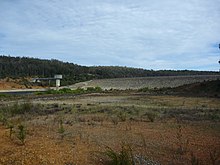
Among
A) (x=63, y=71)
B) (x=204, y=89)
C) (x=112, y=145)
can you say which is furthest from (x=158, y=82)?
(x=63, y=71)

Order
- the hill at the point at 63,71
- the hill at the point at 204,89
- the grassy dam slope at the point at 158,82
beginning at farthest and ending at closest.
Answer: the hill at the point at 63,71 → the grassy dam slope at the point at 158,82 → the hill at the point at 204,89

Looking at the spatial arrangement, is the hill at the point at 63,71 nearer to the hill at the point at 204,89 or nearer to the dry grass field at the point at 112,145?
the hill at the point at 204,89

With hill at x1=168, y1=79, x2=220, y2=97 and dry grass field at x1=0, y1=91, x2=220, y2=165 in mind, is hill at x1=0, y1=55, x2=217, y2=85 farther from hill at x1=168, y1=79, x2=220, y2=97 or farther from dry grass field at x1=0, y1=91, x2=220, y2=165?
dry grass field at x1=0, y1=91, x2=220, y2=165

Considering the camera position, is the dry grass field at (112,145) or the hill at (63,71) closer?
the dry grass field at (112,145)

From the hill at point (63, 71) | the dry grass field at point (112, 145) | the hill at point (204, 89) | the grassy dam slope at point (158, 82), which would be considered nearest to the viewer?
the dry grass field at point (112, 145)

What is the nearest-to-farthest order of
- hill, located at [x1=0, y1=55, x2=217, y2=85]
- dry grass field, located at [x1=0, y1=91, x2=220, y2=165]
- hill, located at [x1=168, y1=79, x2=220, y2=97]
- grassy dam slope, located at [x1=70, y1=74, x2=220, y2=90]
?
A: dry grass field, located at [x1=0, y1=91, x2=220, y2=165] < hill, located at [x1=168, y1=79, x2=220, y2=97] < grassy dam slope, located at [x1=70, y1=74, x2=220, y2=90] < hill, located at [x1=0, y1=55, x2=217, y2=85]

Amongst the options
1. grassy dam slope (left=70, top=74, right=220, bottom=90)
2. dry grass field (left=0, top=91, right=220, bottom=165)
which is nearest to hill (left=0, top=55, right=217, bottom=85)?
grassy dam slope (left=70, top=74, right=220, bottom=90)

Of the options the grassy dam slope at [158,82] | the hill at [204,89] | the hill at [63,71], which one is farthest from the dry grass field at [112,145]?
the hill at [63,71]

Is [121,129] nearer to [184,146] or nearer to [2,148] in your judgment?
[184,146]

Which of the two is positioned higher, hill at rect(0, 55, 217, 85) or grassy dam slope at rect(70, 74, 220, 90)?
hill at rect(0, 55, 217, 85)

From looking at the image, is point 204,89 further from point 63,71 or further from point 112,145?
point 63,71

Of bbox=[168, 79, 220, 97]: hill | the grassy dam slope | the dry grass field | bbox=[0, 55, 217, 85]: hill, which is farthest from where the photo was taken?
bbox=[0, 55, 217, 85]: hill

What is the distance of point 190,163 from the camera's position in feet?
25.8

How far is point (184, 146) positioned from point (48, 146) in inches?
157
